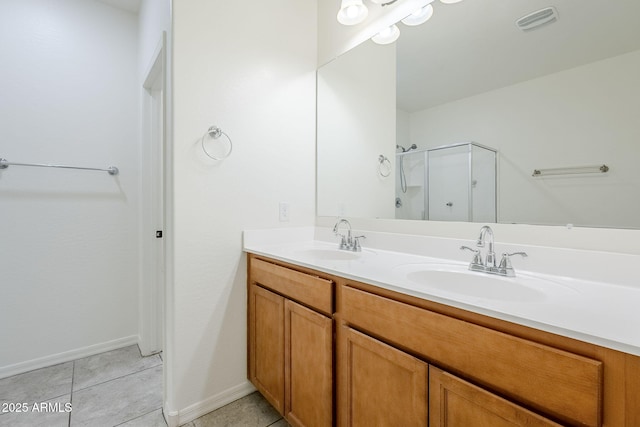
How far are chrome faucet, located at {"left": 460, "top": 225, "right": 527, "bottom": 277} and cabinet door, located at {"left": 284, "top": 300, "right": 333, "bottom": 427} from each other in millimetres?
619

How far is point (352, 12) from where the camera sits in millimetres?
1677

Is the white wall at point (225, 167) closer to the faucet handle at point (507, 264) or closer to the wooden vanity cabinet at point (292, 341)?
the wooden vanity cabinet at point (292, 341)

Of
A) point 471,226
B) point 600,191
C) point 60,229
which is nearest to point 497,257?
point 471,226

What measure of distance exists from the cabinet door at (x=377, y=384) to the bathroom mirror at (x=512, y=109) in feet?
2.44

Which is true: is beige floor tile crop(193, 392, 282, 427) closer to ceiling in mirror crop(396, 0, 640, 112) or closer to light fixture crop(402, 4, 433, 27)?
ceiling in mirror crop(396, 0, 640, 112)

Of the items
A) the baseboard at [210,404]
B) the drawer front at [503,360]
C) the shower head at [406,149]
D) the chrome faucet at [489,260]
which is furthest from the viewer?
the shower head at [406,149]

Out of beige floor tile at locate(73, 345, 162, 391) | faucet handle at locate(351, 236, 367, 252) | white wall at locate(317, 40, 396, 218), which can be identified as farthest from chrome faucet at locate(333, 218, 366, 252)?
beige floor tile at locate(73, 345, 162, 391)

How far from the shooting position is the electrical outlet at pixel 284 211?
5.91 feet

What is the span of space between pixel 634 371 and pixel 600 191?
2.38 feet

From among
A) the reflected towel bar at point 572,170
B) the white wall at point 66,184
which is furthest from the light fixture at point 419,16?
the white wall at point 66,184

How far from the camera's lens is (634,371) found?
19.8 inches

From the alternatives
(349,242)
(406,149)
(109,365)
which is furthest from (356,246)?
(109,365)

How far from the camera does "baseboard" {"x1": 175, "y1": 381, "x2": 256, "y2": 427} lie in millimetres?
1406

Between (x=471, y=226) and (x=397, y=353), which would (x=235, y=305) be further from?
(x=471, y=226)
